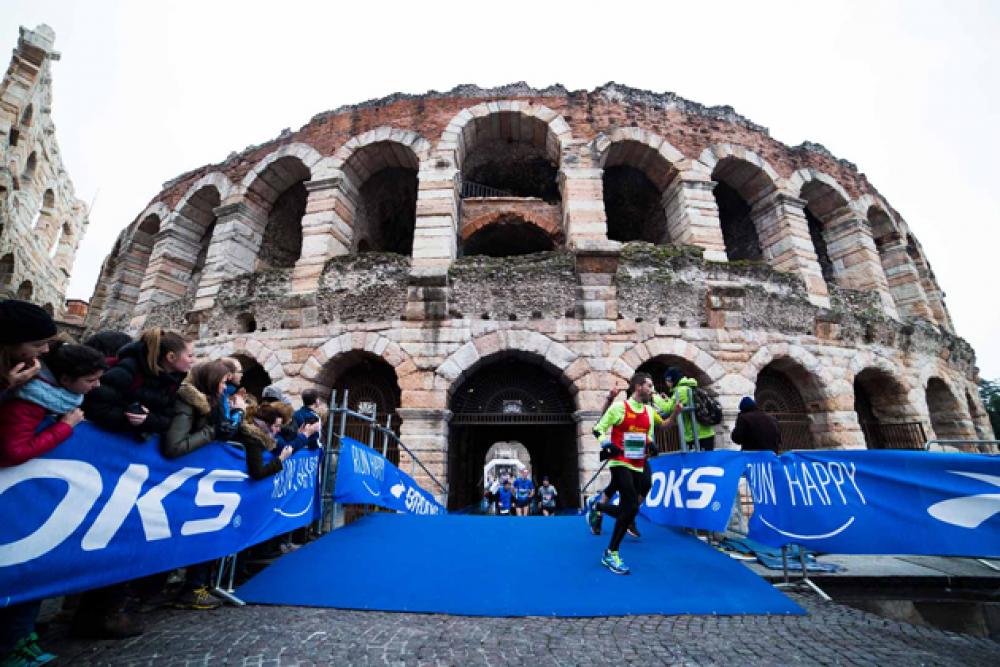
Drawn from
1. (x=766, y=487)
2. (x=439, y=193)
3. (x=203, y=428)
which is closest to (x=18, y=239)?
(x=439, y=193)

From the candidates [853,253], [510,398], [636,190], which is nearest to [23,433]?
[510,398]

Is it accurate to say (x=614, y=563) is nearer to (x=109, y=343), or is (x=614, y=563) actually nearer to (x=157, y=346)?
Result: (x=157, y=346)

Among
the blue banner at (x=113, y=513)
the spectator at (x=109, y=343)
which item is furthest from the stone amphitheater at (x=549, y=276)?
the spectator at (x=109, y=343)

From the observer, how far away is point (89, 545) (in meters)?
2.12

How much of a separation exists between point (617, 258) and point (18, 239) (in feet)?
75.5

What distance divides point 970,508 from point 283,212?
13.1 metres

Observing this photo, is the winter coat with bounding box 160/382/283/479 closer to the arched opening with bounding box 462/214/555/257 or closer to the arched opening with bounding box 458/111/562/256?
the arched opening with bounding box 458/111/562/256

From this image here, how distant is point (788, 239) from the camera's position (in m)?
9.52

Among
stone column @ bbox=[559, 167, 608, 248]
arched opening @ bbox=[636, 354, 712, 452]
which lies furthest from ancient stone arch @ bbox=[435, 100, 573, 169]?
arched opening @ bbox=[636, 354, 712, 452]

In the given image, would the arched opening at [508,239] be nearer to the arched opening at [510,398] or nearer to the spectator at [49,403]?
the arched opening at [510,398]

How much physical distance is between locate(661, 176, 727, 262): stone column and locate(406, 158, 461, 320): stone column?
4.84 m

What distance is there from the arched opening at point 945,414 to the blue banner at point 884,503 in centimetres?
938

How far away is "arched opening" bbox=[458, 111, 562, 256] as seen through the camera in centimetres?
1005

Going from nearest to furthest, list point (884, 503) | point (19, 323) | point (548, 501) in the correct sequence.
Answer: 1. point (19, 323)
2. point (884, 503)
3. point (548, 501)
